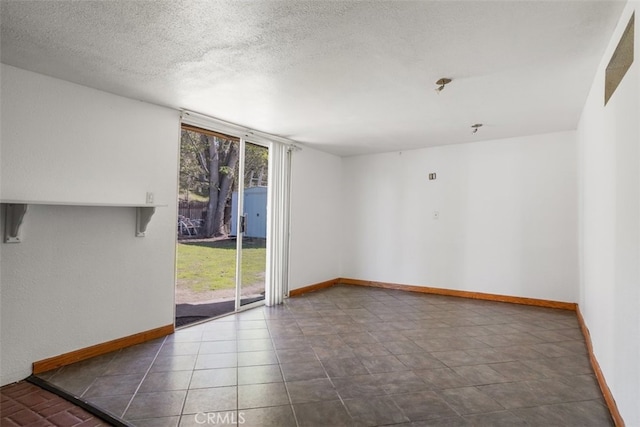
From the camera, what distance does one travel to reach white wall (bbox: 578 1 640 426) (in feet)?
5.22

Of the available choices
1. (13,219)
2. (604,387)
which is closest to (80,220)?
(13,219)

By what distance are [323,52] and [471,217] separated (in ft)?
12.7

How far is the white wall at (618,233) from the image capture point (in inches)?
62.6

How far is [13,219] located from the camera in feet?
7.88

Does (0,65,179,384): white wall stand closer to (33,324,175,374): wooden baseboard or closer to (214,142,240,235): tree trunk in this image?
(33,324,175,374): wooden baseboard

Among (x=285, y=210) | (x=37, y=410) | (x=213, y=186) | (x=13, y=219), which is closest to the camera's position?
(x=37, y=410)

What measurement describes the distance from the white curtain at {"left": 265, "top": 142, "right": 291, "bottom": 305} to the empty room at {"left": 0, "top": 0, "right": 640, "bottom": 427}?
3cm

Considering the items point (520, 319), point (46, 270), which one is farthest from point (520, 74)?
point (46, 270)

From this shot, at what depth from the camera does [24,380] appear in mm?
2459

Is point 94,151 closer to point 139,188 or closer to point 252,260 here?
Result: point 139,188

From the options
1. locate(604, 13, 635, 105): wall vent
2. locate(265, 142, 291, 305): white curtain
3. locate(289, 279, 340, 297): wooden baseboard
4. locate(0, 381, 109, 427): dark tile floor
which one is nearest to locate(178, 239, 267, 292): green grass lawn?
locate(265, 142, 291, 305): white curtain

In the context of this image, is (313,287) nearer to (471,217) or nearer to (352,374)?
(471,217)

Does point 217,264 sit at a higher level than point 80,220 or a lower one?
lower

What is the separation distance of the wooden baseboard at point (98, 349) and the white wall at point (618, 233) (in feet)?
11.9
